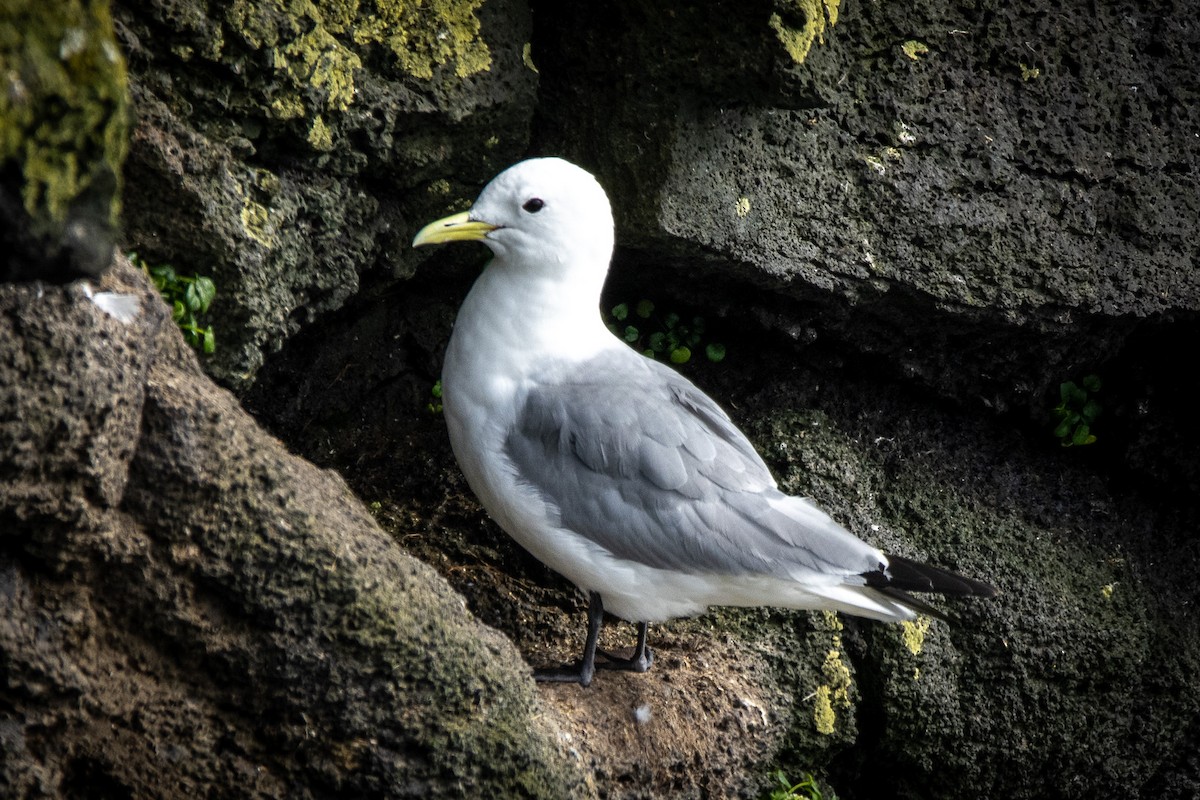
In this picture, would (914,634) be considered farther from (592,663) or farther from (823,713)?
(592,663)

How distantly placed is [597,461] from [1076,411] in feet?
6.11

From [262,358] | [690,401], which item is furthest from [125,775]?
[690,401]

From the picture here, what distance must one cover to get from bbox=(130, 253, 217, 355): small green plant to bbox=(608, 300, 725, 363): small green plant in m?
1.33

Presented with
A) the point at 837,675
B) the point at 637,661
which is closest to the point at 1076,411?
the point at 837,675

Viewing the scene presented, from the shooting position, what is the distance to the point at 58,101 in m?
1.53

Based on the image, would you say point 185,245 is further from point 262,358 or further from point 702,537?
point 702,537

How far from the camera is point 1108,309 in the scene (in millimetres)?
3561

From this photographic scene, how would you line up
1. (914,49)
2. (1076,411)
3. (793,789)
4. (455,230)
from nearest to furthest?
(455,230) < (793,789) < (914,49) < (1076,411)

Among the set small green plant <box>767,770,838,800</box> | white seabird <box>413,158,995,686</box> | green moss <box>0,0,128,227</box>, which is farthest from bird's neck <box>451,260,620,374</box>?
green moss <box>0,0,128,227</box>

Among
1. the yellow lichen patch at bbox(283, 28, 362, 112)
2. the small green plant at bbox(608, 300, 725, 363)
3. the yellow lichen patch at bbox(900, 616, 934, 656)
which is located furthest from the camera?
the small green plant at bbox(608, 300, 725, 363)

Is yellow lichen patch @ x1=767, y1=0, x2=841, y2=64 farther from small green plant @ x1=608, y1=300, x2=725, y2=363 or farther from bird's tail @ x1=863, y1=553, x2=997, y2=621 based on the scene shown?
bird's tail @ x1=863, y1=553, x2=997, y2=621

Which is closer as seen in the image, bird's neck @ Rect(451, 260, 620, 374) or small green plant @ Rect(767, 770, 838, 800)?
bird's neck @ Rect(451, 260, 620, 374)

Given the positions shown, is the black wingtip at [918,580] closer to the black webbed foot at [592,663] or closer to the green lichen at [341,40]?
the black webbed foot at [592,663]

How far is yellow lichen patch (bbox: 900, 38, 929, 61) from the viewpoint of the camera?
3469mm
